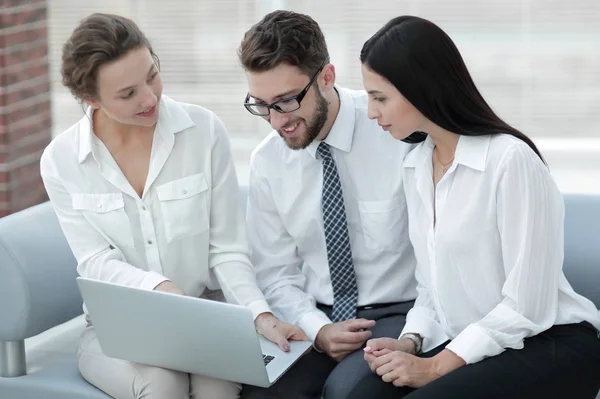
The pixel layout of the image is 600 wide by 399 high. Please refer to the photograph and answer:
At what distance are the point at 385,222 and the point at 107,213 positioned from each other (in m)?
0.69

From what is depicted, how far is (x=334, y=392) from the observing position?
2115mm

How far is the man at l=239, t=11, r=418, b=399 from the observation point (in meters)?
2.21

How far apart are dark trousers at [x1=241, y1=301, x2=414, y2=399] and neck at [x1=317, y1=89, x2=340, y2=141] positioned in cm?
47

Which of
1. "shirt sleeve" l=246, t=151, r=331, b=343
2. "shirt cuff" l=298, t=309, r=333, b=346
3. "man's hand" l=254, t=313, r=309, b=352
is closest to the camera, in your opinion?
"man's hand" l=254, t=313, r=309, b=352

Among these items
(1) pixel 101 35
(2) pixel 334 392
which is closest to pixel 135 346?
(2) pixel 334 392

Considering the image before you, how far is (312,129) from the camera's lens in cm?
226

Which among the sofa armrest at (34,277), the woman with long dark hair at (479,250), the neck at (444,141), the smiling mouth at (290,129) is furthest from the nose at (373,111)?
the sofa armrest at (34,277)

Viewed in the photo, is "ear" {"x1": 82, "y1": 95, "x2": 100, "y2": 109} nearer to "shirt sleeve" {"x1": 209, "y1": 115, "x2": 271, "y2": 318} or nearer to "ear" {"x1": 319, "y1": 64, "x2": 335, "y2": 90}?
"shirt sleeve" {"x1": 209, "y1": 115, "x2": 271, "y2": 318}

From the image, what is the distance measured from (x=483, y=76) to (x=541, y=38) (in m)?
0.25

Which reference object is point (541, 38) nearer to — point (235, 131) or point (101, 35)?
point (235, 131)

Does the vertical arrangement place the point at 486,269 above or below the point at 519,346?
above

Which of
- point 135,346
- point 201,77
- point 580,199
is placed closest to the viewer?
point 135,346

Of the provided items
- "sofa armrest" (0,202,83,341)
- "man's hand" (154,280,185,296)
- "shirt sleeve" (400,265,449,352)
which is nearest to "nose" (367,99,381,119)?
"shirt sleeve" (400,265,449,352)

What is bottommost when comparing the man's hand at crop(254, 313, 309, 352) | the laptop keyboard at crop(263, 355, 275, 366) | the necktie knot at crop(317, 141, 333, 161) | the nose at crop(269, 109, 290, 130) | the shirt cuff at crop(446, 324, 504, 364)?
the laptop keyboard at crop(263, 355, 275, 366)
